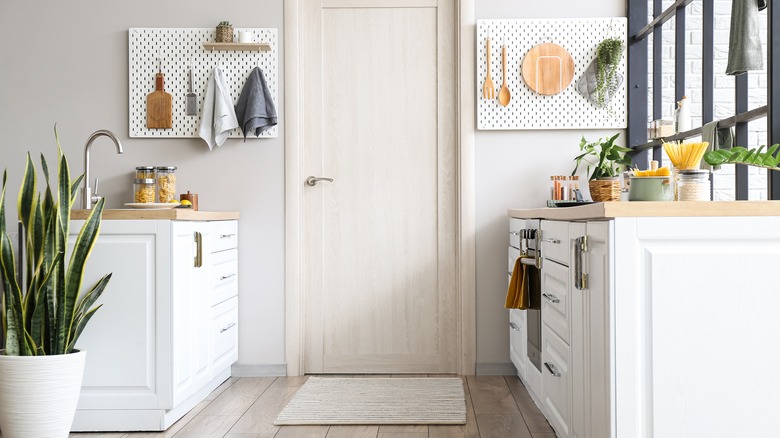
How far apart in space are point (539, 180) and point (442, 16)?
3.12 ft

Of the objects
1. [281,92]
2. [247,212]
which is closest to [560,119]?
[281,92]

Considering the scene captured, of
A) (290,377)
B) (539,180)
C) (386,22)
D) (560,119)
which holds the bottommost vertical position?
(290,377)

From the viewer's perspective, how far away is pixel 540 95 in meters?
3.66

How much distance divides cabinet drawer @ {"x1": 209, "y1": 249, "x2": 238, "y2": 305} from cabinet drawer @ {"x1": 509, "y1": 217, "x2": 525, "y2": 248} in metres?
1.32

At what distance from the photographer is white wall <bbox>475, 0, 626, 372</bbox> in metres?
3.69

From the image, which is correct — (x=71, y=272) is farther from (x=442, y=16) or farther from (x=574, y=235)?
(x=442, y=16)

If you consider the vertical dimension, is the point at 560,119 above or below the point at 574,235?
above

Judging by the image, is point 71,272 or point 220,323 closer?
point 71,272

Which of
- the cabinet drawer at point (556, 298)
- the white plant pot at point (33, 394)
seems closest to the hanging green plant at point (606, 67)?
the cabinet drawer at point (556, 298)

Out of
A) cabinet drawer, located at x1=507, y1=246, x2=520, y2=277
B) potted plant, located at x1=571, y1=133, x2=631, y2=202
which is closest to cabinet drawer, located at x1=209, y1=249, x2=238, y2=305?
cabinet drawer, located at x1=507, y1=246, x2=520, y2=277

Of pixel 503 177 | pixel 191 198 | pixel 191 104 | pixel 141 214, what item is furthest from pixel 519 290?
pixel 191 104

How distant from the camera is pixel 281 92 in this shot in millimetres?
3727

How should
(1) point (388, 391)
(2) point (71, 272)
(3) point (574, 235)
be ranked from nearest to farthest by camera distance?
1. (3) point (574, 235)
2. (2) point (71, 272)
3. (1) point (388, 391)

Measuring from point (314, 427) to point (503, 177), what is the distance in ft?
5.12
